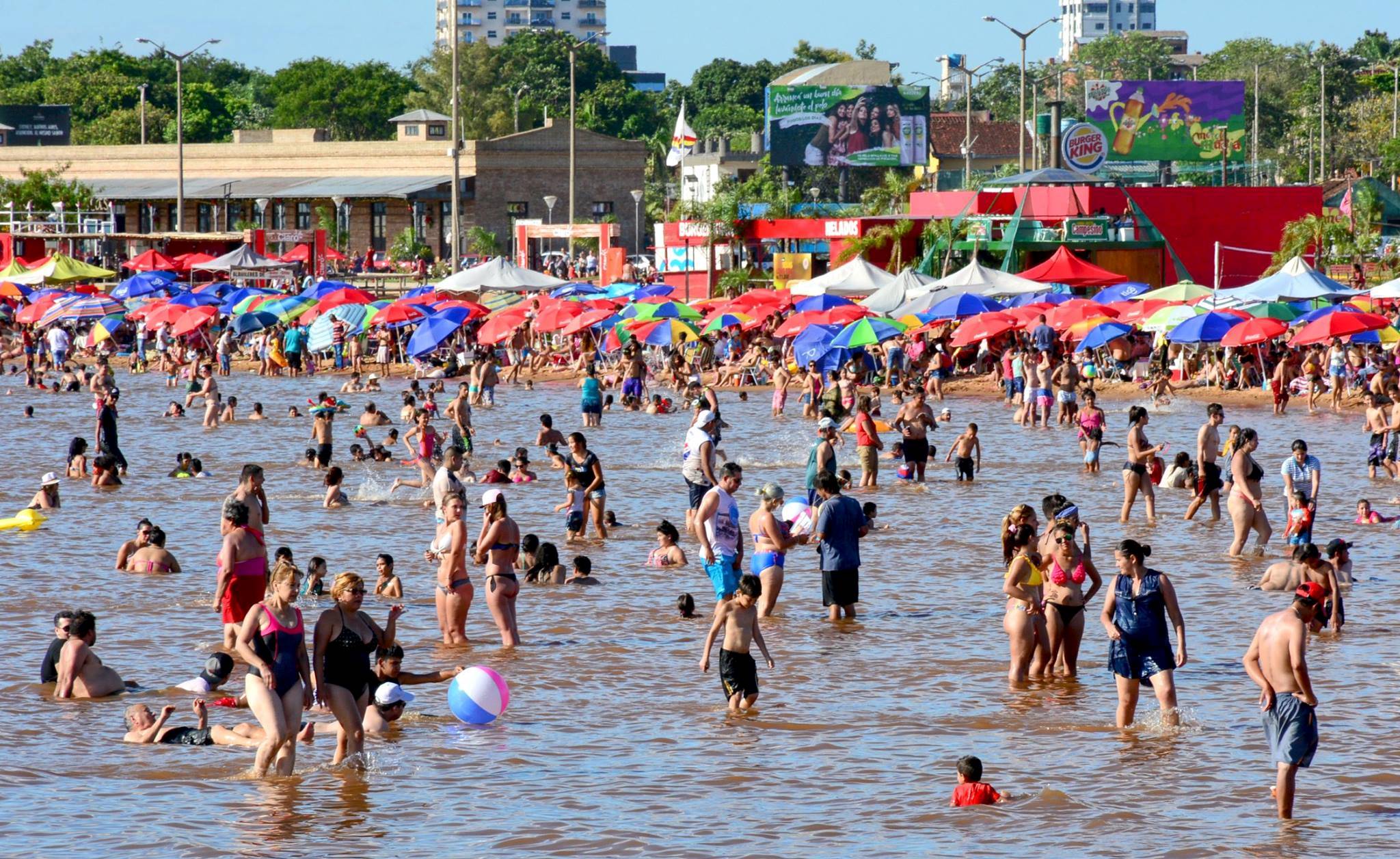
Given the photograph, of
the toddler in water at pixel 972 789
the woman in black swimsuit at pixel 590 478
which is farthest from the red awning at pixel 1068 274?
the toddler in water at pixel 972 789

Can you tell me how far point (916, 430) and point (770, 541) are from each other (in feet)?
31.2

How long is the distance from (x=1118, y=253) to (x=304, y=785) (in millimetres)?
40247

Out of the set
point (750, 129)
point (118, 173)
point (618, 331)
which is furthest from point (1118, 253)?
point (750, 129)

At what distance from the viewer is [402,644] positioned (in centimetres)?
1383

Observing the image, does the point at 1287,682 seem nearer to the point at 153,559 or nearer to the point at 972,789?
the point at 972,789

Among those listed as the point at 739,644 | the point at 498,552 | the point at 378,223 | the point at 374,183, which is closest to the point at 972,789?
the point at 739,644

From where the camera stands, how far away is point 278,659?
968 centimetres

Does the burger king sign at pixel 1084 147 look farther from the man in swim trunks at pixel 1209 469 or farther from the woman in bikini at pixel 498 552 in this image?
the woman in bikini at pixel 498 552

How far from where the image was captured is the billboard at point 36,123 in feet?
306

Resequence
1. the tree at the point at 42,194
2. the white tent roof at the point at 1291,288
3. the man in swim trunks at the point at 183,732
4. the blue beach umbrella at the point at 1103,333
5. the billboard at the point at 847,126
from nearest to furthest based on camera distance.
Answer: the man in swim trunks at the point at 183,732
the blue beach umbrella at the point at 1103,333
the white tent roof at the point at 1291,288
the tree at the point at 42,194
the billboard at the point at 847,126

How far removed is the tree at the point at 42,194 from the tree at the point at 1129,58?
310 ft

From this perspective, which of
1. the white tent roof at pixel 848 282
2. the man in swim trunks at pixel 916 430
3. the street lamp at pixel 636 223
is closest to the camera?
the man in swim trunks at pixel 916 430

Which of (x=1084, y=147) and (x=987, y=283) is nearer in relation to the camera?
(x=987, y=283)

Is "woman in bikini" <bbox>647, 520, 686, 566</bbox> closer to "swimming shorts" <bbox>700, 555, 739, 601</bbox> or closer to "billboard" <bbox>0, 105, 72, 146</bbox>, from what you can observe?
"swimming shorts" <bbox>700, 555, 739, 601</bbox>
